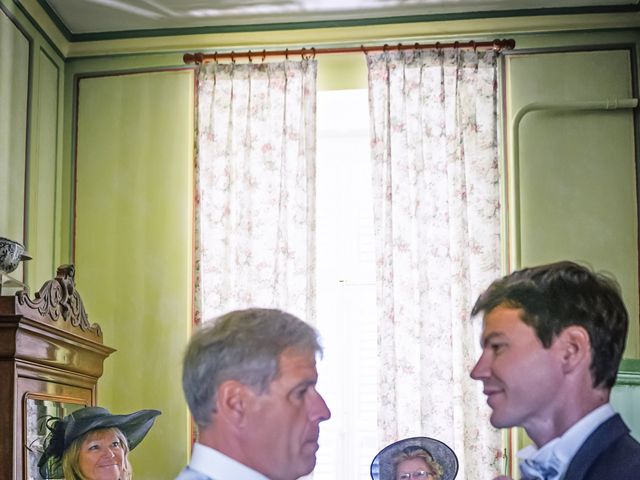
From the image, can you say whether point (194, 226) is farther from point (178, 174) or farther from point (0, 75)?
point (0, 75)

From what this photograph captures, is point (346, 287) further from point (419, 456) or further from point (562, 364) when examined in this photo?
point (562, 364)

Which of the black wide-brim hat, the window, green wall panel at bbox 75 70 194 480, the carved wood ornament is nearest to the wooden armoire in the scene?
the carved wood ornament

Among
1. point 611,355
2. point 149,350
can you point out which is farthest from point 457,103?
point 611,355

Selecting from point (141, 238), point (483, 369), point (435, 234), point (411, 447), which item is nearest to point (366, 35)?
point (435, 234)

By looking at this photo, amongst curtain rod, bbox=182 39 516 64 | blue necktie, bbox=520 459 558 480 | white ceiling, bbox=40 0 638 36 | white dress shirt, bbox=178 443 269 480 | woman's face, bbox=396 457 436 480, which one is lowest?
woman's face, bbox=396 457 436 480

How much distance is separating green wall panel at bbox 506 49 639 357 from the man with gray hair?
3.34m

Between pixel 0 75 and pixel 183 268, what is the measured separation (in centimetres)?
126

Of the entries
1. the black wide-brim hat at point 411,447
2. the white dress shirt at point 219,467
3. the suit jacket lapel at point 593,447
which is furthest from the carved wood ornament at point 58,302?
the suit jacket lapel at point 593,447

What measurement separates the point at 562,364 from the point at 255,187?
11.1ft

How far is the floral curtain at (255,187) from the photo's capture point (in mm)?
5098

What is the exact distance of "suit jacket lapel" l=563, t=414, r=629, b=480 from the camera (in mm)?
1843

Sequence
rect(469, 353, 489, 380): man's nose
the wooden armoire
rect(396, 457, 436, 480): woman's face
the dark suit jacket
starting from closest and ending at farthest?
the dark suit jacket < rect(469, 353, 489, 380): man's nose < the wooden armoire < rect(396, 457, 436, 480): woman's face

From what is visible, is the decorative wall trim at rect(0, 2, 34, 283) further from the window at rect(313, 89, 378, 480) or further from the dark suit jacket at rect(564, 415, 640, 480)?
the dark suit jacket at rect(564, 415, 640, 480)

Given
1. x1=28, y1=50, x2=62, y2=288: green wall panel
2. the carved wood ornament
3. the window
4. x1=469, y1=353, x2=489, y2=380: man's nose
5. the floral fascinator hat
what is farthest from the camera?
the window
